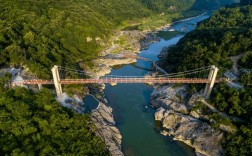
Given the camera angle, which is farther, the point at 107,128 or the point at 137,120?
the point at 137,120

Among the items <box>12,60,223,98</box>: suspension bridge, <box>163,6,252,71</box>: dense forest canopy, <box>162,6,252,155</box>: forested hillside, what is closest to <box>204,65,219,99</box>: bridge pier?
<box>12,60,223,98</box>: suspension bridge

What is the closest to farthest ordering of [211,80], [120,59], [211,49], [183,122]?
[183,122] < [211,80] < [211,49] < [120,59]

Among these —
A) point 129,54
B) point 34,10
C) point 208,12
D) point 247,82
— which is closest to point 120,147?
point 247,82

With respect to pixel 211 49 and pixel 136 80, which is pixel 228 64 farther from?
pixel 136 80

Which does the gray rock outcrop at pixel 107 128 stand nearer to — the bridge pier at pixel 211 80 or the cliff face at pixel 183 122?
the cliff face at pixel 183 122

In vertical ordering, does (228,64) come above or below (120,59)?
above

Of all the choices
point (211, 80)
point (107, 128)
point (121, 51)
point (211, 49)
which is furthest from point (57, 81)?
point (121, 51)

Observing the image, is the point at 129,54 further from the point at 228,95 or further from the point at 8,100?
the point at 8,100

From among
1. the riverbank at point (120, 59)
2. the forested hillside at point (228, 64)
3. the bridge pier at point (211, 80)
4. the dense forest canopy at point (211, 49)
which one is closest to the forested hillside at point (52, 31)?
the riverbank at point (120, 59)
